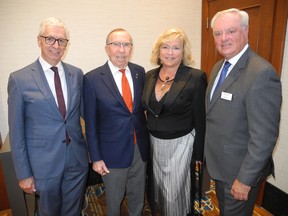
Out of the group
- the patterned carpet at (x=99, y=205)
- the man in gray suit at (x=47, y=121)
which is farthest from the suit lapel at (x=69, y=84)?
the patterned carpet at (x=99, y=205)

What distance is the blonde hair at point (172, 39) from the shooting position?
1539 millimetres

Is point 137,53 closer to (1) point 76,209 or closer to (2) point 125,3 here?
(2) point 125,3

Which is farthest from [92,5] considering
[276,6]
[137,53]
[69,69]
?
[276,6]

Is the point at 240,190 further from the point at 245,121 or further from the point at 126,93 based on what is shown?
the point at 126,93

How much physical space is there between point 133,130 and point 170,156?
1.14 ft

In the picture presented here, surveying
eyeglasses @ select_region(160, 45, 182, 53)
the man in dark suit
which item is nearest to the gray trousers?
the man in dark suit

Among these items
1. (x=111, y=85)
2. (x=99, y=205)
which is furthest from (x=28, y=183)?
(x=99, y=205)

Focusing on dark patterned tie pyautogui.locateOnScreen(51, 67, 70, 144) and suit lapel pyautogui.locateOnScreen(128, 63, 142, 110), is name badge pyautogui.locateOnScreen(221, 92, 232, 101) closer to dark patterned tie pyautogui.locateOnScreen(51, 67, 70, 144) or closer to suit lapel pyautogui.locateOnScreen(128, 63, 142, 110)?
suit lapel pyautogui.locateOnScreen(128, 63, 142, 110)

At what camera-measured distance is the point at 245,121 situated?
1.25 m

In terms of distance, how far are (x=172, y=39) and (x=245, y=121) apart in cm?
73

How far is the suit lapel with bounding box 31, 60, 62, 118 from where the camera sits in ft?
4.69

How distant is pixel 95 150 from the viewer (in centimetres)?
161

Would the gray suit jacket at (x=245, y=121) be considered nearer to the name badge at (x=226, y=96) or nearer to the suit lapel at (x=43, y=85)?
the name badge at (x=226, y=96)

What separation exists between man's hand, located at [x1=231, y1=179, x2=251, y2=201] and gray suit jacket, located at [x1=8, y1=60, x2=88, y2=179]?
43.7 inches
